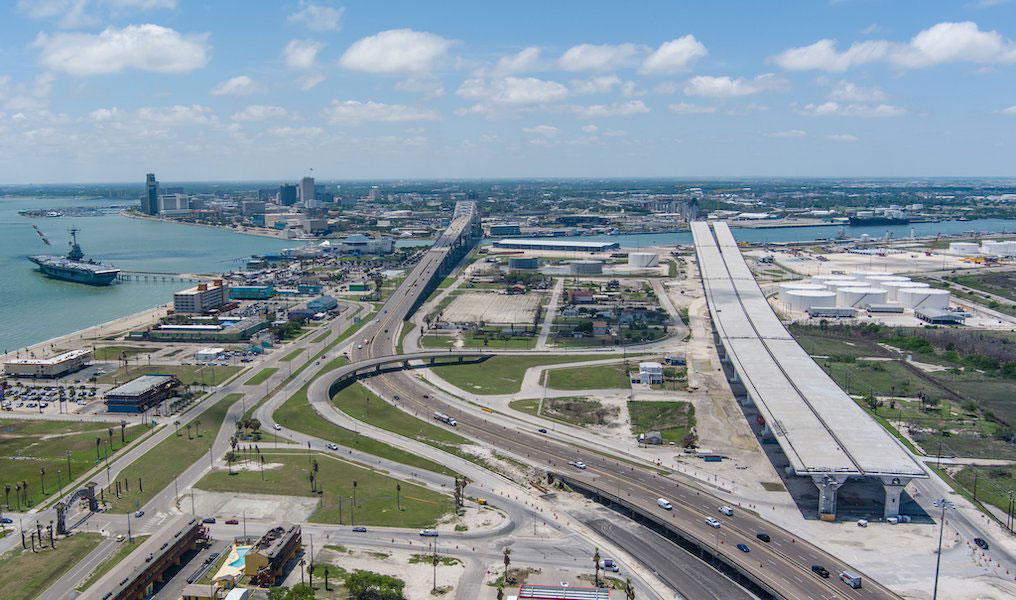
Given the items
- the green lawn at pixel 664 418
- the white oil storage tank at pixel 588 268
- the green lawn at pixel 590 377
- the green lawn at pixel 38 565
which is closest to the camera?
the green lawn at pixel 38 565

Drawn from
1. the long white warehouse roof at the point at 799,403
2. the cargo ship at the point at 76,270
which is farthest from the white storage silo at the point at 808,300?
the cargo ship at the point at 76,270

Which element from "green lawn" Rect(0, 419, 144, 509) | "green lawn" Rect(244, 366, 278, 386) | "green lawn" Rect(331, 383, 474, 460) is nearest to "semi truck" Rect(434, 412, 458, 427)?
"green lawn" Rect(331, 383, 474, 460)

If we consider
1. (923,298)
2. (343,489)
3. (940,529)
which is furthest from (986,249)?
(343,489)

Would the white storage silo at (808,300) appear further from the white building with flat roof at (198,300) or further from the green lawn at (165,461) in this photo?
the white building with flat roof at (198,300)

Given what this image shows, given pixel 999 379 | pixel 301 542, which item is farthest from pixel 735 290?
Answer: pixel 301 542

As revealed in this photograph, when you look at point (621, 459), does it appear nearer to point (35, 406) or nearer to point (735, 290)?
point (35, 406)

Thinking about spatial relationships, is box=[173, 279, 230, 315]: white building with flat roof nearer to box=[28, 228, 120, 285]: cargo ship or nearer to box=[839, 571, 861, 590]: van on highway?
box=[28, 228, 120, 285]: cargo ship
